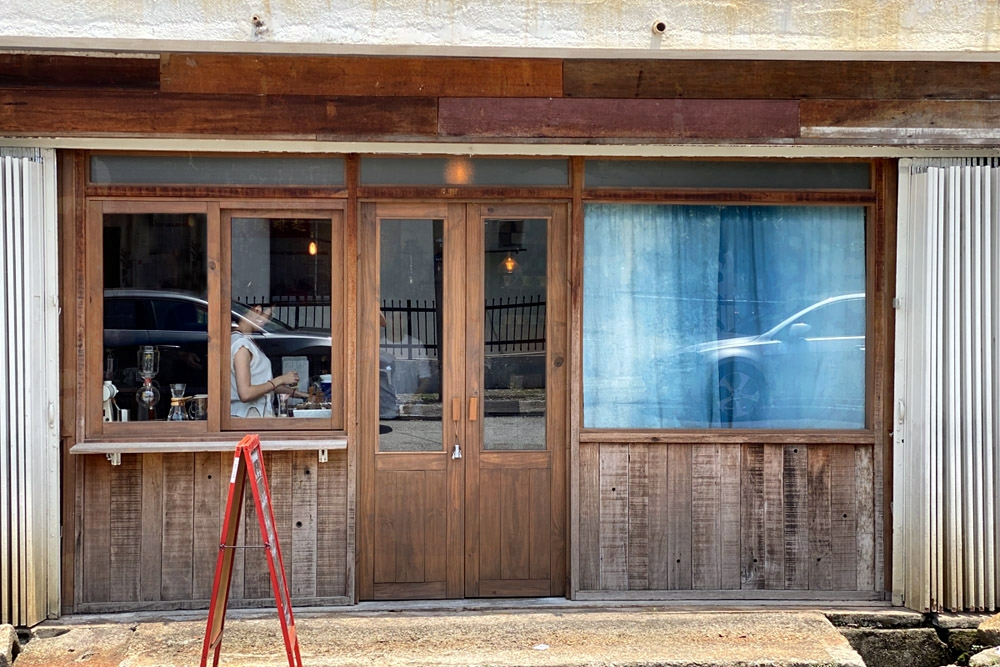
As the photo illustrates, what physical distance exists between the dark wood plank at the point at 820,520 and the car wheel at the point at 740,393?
44 centimetres

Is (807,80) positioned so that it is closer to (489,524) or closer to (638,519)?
(638,519)

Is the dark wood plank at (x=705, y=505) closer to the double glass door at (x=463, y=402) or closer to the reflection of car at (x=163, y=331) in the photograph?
the double glass door at (x=463, y=402)

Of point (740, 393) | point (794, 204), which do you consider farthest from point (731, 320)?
point (794, 204)

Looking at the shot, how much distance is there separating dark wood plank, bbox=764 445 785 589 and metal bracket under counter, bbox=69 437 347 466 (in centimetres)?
266

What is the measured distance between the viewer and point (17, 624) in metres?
5.65

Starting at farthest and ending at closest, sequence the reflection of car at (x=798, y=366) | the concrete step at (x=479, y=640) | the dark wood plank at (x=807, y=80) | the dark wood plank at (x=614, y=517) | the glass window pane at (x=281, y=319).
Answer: the reflection of car at (x=798, y=366) < the dark wood plank at (x=614, y=517) < the glass window pane at (x=281, y=319) < the dark wood plank at (x=807, y=80) < the concrete step at (x=479, y=640)

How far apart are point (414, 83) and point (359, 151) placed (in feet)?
1.72

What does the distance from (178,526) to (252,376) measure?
1.01 meters

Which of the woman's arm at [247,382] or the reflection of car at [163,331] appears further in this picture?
the woman's arm at [247,382]

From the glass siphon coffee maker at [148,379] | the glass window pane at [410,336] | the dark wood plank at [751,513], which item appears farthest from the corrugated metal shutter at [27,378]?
the dark wood plank at [751,513]

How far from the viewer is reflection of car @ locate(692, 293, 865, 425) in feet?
20.7

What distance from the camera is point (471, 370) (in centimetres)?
617

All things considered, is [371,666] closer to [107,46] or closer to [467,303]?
[467,303]

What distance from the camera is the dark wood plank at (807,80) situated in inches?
230
